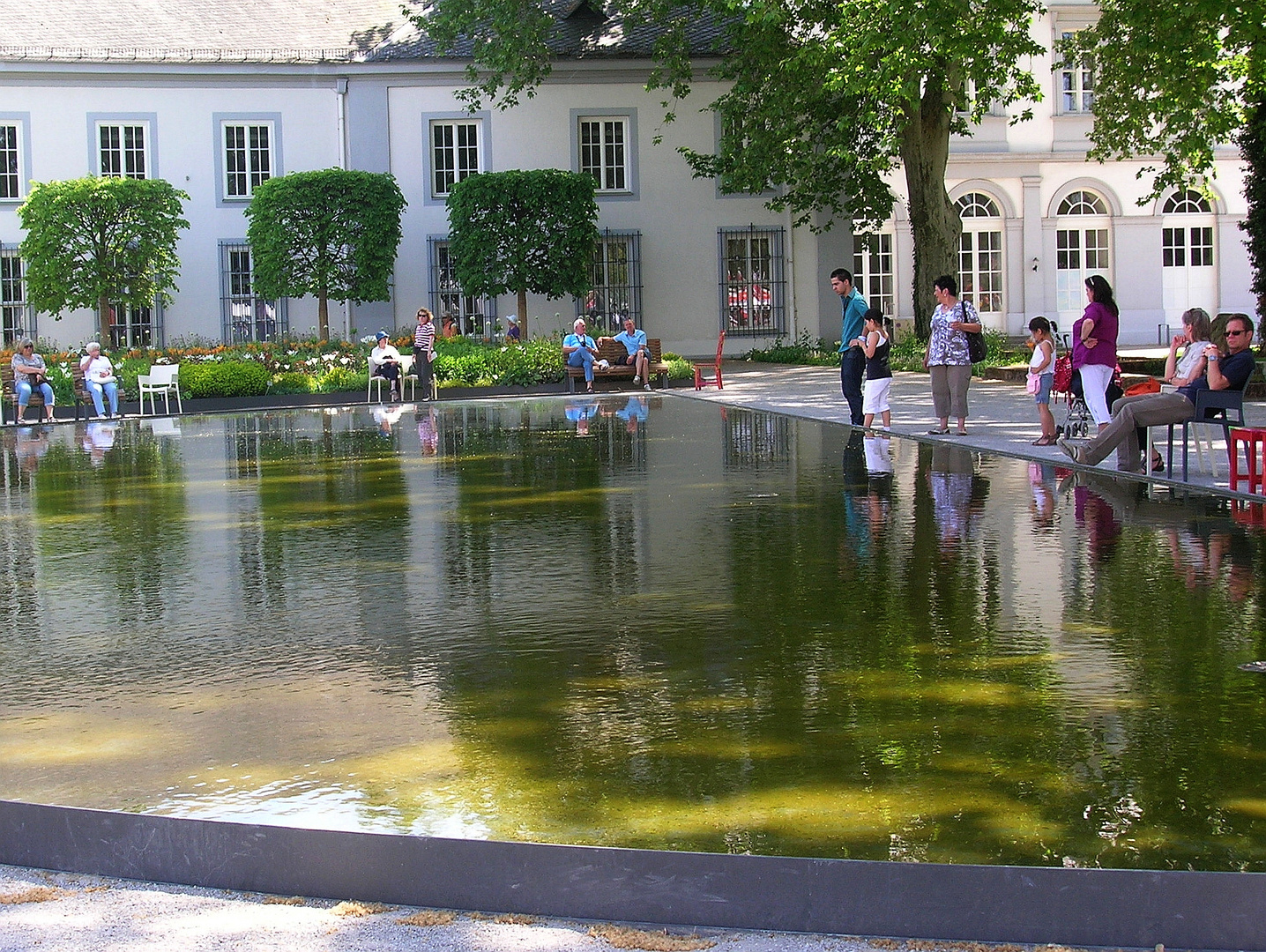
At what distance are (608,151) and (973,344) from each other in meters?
23.0

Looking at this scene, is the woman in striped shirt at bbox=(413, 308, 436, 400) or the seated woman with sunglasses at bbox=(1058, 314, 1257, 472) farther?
the woman in striped shirt at bbox=(413, 308, 436, 400)

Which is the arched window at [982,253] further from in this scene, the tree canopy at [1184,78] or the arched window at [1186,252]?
the tree canopy at [1184,78]

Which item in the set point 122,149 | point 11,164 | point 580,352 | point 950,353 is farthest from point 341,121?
point 950,353

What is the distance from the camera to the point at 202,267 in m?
35.9

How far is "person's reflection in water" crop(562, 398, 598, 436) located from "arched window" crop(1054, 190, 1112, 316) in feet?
60.2

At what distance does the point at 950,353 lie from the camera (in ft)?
52.3

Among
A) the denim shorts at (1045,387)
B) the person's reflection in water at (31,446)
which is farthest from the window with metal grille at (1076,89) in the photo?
the person's reflection in water at (31,446)

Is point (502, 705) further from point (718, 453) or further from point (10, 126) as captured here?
point (10, 126)

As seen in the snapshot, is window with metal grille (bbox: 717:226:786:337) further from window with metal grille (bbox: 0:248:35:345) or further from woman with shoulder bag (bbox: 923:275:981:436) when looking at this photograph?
woman with shoulder bag (bbox: 923:275:981:436)

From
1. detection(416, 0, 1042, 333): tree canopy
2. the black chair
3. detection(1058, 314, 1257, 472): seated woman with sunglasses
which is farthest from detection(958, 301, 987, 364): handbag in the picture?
detection(416, 0, 1042, 333): tree canopy

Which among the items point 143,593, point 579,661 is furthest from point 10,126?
point 579,661

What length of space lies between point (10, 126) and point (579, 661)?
Answer: 3247cm

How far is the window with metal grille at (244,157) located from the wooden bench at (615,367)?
404 inches

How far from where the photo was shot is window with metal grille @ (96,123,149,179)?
35.2m
